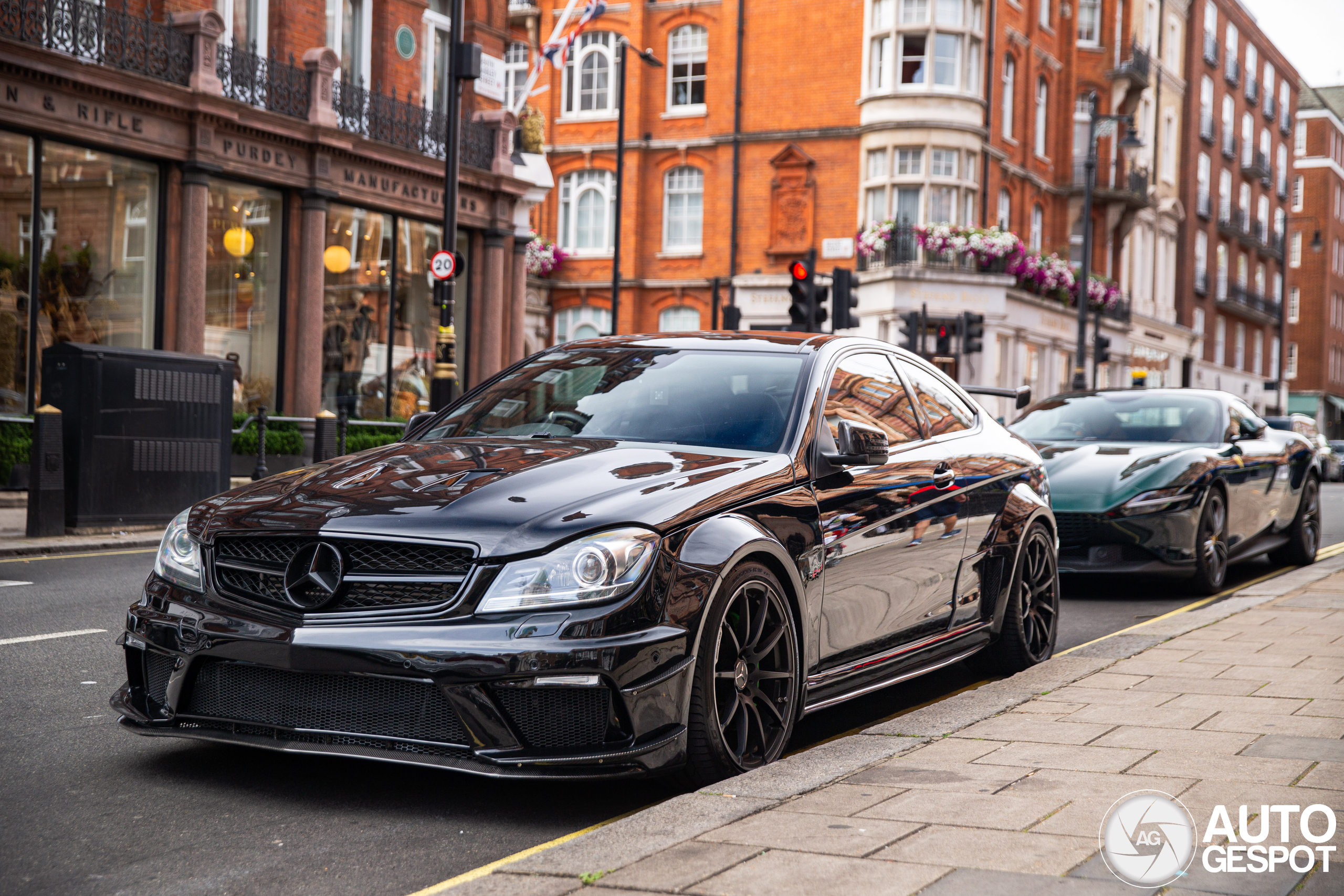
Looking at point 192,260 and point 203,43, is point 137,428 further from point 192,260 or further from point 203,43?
point 203,43

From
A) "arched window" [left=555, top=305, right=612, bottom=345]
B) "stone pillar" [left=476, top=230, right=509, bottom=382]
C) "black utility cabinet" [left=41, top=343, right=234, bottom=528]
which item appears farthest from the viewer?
"arched window" [left=555, top=305, right=612, bottom=345]

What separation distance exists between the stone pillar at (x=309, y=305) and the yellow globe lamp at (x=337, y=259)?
0.57 meters

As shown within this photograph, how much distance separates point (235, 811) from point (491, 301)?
78.0 ft

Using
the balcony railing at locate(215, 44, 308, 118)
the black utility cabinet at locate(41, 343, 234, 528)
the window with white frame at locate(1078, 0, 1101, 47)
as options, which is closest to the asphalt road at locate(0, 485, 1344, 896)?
the black utility cabinet at locate(41, 343, 234, 528)

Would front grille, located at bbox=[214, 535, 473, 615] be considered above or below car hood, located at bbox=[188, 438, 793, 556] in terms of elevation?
below

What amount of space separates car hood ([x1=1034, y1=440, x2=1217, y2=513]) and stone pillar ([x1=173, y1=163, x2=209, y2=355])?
46.5 feet

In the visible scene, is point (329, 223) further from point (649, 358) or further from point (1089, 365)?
point (1089, 365)

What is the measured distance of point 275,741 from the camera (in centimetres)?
425

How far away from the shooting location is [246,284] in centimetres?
2238

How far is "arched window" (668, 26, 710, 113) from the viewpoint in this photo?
41938 mm

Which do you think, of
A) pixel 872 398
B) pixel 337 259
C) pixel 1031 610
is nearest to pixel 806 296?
pixel 337 259

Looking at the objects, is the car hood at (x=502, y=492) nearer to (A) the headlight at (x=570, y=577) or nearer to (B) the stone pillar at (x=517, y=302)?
(A) the headlight at (x=570, y=577)

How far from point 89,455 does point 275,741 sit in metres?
9.71

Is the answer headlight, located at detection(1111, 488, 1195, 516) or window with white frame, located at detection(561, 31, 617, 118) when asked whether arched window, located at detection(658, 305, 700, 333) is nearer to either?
window with white frame, located at detection(561, 31, 617, 118)
